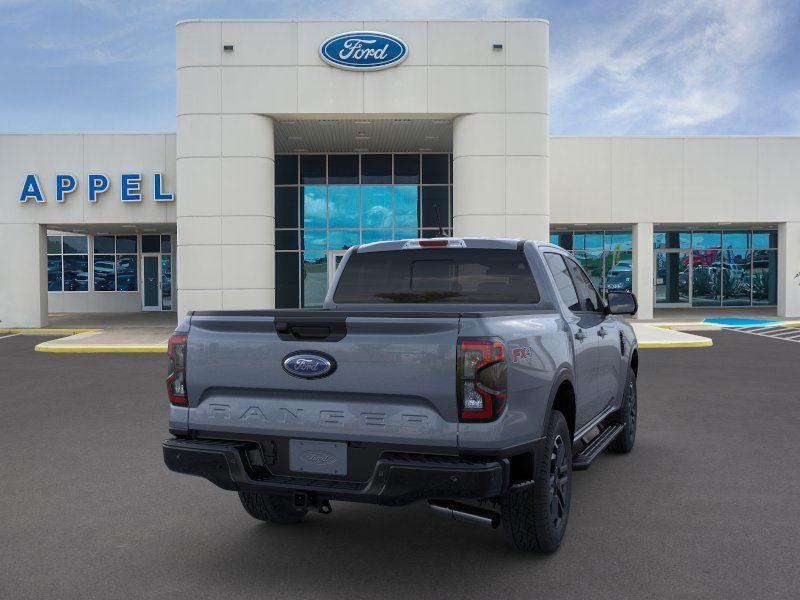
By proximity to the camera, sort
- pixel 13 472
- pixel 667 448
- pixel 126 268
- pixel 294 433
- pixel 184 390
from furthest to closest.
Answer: pixel 126 268
pixel 667 448
pixel 13 472
pixel 184 390
pixel 294 433

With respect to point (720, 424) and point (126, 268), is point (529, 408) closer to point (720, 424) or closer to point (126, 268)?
point (720, 424)

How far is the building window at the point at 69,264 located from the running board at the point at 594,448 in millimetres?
30210

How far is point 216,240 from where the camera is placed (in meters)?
19.0

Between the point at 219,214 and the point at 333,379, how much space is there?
1600cm

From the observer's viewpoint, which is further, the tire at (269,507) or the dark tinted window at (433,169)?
the dark tinted window at (433,169)

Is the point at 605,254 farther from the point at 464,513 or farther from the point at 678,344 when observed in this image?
the point at 464,513

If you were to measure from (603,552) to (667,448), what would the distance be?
2.98 meters

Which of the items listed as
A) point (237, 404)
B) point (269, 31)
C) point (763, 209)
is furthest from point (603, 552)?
point (763, 209)

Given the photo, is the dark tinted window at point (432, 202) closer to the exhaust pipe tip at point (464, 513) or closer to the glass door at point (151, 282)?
the glass door at point (151, 282)

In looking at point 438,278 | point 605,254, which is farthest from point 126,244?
point 438,278

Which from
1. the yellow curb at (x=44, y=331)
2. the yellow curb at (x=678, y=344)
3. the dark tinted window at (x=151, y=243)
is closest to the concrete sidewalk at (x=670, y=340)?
the yellow curb at (x=678, y=344)

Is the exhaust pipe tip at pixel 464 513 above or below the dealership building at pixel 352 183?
below

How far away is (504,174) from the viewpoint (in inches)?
750

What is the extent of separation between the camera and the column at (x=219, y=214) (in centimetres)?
1894
